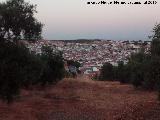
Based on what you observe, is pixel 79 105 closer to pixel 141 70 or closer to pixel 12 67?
pixel 12 67

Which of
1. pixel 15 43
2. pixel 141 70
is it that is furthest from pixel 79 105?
pixel 141 70

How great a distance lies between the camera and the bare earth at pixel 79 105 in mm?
26703

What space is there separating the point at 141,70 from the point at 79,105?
44.6ft

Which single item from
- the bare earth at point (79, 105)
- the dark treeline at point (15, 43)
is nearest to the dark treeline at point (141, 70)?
the bare earth at point (79, 105)

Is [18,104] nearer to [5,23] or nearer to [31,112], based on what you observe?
[31,112]

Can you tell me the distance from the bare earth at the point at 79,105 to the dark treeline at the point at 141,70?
5.70 ft

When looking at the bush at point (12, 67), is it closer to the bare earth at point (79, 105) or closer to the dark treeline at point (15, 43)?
the dark treeline at point (15, 43)

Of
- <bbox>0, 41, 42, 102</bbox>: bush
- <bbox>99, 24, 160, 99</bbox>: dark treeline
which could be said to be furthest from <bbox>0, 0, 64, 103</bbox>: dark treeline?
<bbox>99, 24, 160, 99</bbox>: dark treeline

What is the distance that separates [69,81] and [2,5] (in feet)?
85.3

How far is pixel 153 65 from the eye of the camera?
27.4m

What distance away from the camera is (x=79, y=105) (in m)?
33.5

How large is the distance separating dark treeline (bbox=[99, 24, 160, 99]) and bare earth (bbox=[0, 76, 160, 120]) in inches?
68.4

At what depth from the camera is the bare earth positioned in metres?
26.7

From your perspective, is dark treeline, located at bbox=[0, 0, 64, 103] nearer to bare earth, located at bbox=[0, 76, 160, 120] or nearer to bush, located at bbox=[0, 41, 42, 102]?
bush, located at bbox=[0, 41, 42, 102]
